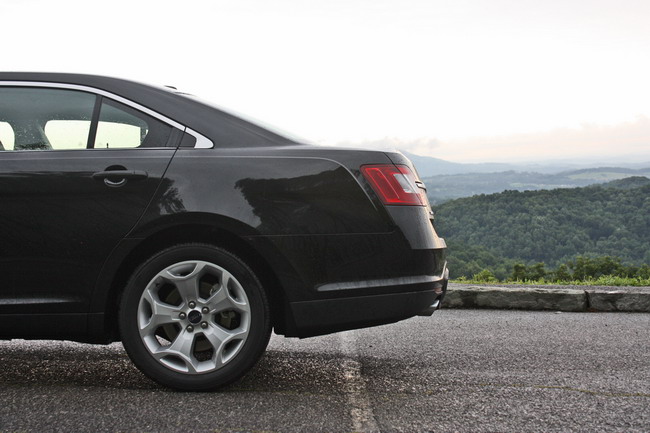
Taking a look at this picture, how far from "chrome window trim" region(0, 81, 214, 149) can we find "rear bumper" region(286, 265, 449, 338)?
3.16 ft

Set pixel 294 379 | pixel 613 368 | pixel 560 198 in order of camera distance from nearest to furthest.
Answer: pixel 294 379, pixel 613 368, pixel 560 198

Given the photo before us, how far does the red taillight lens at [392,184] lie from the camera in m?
3.47

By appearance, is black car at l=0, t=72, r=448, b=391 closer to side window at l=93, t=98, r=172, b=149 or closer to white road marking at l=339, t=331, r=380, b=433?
side window at l=93, t=98, r=172, b=149

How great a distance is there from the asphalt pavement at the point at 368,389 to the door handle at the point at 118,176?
3.51 ft

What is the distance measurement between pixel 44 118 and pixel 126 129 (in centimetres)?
48

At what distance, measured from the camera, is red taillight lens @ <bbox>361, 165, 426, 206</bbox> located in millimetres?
3473

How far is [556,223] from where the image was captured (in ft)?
213

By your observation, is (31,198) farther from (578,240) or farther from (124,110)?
(578,240)

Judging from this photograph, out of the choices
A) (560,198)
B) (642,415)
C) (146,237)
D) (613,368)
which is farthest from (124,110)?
(560,198)

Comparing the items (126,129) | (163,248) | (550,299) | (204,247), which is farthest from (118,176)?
(550,299)

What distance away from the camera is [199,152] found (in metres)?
3.52

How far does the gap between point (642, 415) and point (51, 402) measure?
2.80 meters

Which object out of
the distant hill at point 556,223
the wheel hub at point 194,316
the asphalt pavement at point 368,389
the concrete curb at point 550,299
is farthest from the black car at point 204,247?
the distant hill at point 556,223

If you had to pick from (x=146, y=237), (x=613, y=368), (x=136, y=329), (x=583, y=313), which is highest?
(x=146, y=237)
